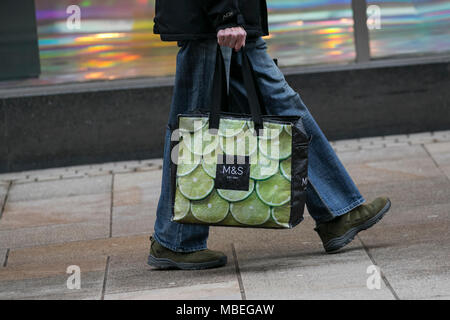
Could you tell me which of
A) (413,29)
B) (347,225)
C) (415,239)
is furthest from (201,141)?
(413,29)

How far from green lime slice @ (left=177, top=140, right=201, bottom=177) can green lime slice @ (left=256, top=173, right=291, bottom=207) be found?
0.30m

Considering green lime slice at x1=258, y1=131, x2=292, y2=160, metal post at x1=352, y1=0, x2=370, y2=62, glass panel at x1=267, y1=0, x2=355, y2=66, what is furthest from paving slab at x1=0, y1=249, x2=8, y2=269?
metal post at x1=352, y1=0, x2=370, y2=62

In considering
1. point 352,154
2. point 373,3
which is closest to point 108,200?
point 352,154

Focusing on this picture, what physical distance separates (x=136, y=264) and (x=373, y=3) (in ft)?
12.3

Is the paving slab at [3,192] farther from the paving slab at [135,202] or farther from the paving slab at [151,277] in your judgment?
the paving slab at [151,277]

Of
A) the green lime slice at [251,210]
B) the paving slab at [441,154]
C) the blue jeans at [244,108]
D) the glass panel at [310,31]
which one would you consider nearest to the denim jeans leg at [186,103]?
the blue jeans at [244,108]

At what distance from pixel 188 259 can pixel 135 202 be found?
5.54ft

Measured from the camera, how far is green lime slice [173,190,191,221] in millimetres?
4086

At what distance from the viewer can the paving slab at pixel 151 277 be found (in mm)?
4133

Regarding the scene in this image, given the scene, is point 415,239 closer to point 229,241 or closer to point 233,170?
point 229,241

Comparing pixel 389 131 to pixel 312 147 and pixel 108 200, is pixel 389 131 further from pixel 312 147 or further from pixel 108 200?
pixel 312 147

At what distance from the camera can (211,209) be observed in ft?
13.3

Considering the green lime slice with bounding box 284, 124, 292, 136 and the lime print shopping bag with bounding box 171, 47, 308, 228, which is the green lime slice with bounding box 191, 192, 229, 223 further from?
the green lime slice with bounding box 284, 124, 292, 136

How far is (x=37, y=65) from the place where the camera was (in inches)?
285
